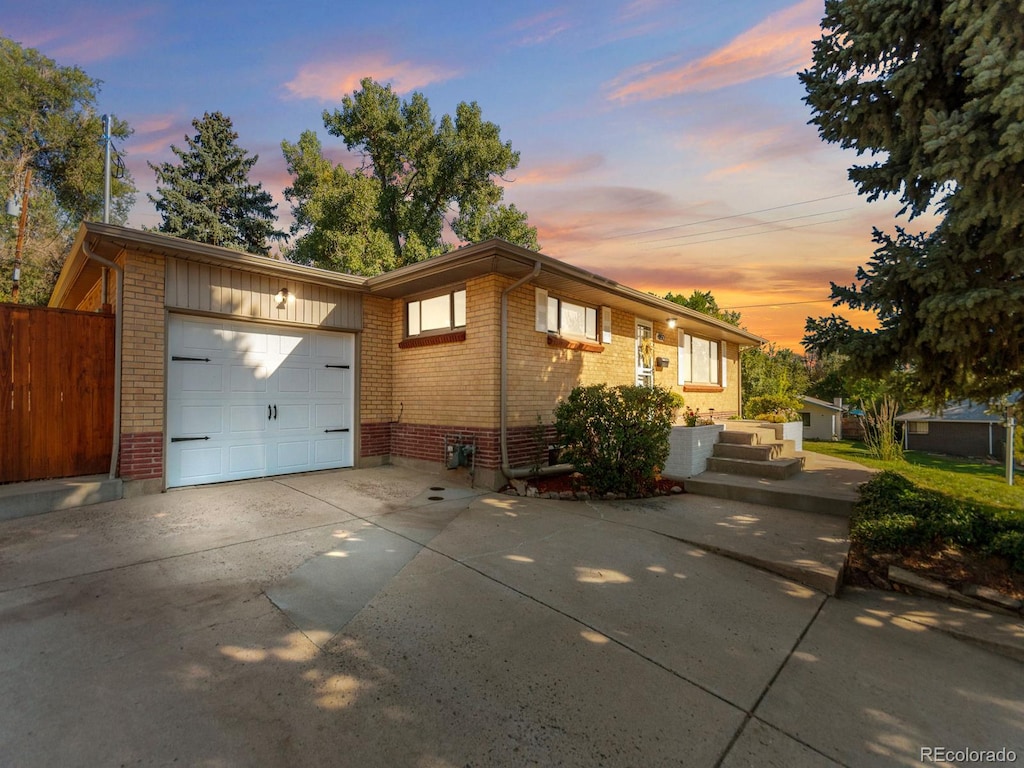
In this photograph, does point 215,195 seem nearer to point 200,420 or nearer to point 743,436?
point 200,420

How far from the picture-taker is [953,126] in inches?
119

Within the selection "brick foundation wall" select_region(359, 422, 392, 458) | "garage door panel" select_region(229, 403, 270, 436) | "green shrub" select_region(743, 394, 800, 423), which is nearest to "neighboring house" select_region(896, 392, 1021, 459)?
"green shrub" select_region(743, 394, 800, 423)

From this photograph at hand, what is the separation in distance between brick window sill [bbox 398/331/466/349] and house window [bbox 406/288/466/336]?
16 cm

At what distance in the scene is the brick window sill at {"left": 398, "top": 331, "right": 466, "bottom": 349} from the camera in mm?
7117

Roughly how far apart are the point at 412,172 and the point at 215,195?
9.51 metres

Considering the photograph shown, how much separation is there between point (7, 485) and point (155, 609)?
167 inches

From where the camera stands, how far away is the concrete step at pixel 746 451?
7535 millimetres

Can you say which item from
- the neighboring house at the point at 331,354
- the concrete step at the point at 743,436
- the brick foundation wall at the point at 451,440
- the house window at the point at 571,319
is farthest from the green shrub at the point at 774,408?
the brick foundation wall at the point at 451,440

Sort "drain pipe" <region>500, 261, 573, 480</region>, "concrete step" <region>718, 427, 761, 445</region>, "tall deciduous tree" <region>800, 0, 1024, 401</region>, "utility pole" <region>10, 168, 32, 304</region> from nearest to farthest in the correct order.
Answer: "tall deciduous tree" <region>800, 0, 1024, 401</region> < "drain pipe" <region>500, 261, 573, 480</region> < "concrete step" <region>718, 427, 761, 445</region> < "utility pole" <region>10, 168, 32, 304</region>

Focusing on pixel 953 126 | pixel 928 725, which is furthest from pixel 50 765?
pixel 953 126

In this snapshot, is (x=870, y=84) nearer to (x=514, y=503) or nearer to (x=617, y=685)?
(x=617, y=685)

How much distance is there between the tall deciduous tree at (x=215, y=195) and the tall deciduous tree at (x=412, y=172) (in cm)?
348

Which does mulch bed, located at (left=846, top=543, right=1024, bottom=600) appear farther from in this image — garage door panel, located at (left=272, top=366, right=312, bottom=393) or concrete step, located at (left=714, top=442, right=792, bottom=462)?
garage door panel, located at (left=272, top=366, right=312, bottom=393)

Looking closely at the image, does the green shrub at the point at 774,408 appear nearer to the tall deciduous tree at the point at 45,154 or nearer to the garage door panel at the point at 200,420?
the garage door panel at the point at 200,420
